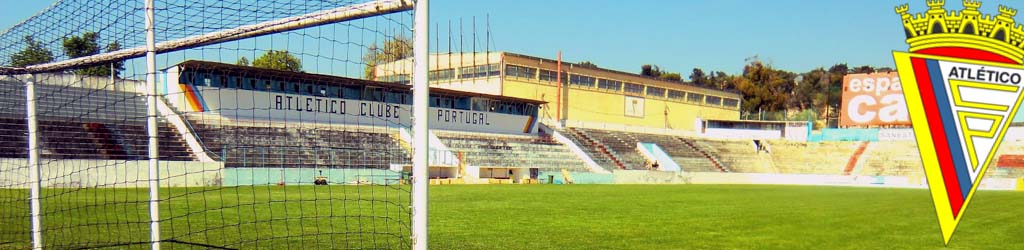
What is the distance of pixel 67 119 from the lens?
2516 cm

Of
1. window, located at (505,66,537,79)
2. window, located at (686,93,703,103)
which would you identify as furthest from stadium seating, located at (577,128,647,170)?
window, located at (686,93,703,103)

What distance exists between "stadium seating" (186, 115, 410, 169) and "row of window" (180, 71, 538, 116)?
5.42 feet

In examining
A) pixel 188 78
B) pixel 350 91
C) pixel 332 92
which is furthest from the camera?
pixel 350 91

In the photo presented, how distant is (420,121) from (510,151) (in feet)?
122

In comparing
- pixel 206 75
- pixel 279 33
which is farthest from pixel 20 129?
pixel 279 33

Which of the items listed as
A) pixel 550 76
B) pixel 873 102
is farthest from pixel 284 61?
pixel 873 102

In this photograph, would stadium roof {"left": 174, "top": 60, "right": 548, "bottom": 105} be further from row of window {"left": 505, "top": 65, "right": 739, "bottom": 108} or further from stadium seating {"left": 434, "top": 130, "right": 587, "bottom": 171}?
row of window {"left": 505, "top": 65, "right": 739, "bottom": 108}

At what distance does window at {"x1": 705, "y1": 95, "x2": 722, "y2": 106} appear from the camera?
68.8m

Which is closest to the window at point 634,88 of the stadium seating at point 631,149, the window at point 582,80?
the window at point 582,80

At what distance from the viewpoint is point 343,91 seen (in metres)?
37.8

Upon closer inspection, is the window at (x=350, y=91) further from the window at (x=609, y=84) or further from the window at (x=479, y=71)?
the window at (x=609, y=84)

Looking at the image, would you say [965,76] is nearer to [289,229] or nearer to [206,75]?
[289,229]

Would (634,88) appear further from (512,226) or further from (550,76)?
(512,226)

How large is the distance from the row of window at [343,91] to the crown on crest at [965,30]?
55.2 ft
